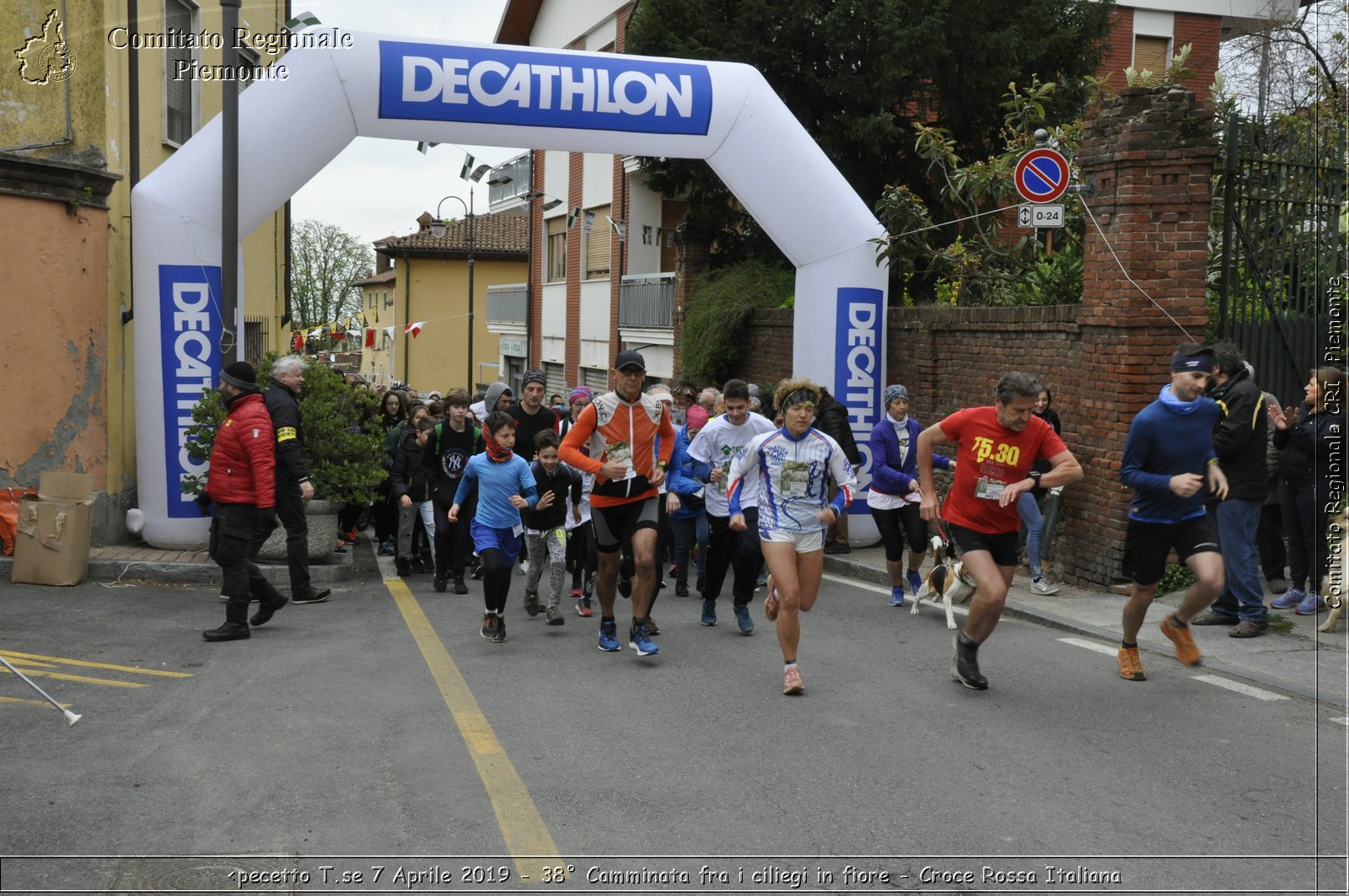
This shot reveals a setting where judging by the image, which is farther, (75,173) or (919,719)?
(75,173)

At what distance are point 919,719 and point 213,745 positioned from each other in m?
3.62

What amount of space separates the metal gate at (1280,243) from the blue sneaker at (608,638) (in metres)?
6.01

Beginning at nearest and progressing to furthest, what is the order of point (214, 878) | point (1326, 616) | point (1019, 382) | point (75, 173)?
point (214, 878) < point (1019, 382) < point (1326, 616) < point (75, 173)

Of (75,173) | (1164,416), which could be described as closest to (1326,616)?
(1164,416)

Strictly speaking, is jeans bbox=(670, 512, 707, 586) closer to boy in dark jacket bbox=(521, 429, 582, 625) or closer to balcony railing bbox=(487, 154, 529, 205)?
boy in dark jacket bbox=(521, 429, 582, 625)

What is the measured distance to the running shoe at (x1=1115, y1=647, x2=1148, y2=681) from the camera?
7.61 m

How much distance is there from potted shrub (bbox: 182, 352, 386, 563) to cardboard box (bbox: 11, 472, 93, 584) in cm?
107

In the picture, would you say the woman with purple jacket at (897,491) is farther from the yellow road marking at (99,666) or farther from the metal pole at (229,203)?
the metal pole at (229,203)

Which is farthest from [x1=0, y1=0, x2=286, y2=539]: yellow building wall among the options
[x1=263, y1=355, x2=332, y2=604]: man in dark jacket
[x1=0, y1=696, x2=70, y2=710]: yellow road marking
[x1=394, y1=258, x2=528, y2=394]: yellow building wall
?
[x1=394, y1=258, x2=528, y2=394]: yellow building wall

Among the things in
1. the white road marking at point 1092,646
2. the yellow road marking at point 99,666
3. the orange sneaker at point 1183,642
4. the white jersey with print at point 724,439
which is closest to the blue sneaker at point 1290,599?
the white road marking at point 1092,646

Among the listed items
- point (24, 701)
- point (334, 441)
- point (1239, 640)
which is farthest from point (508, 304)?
point (24, 701)

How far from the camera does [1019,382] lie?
7207 millimetres

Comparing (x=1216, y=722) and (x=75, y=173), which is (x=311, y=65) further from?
(x=1216, y=722)

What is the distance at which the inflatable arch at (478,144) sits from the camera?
11703 mm
